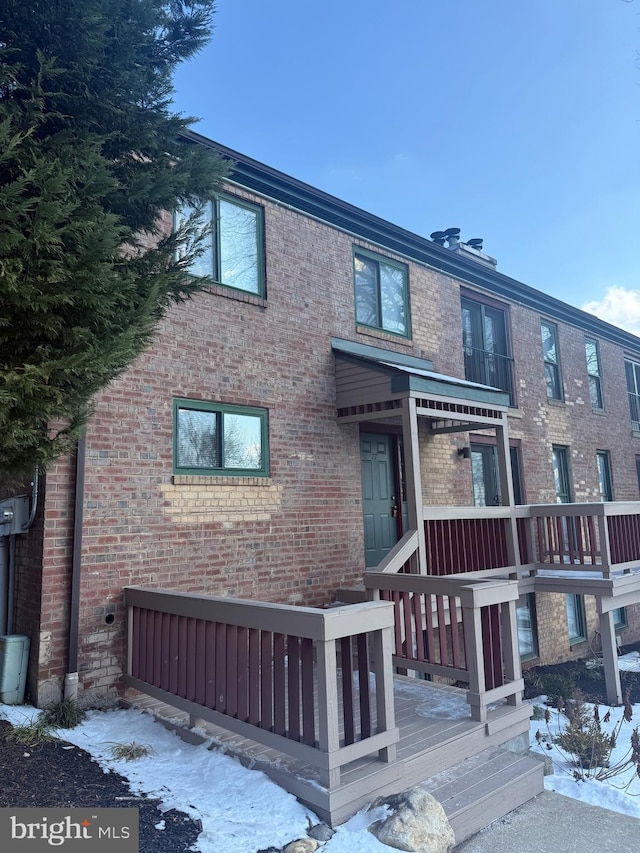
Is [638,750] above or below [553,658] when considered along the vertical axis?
above

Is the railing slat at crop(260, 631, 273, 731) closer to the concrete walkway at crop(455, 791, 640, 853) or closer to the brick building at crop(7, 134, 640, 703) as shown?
the concrete walkway at crop(455, 791, 640, 853)

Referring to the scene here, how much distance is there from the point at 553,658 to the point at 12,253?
11.3 metres

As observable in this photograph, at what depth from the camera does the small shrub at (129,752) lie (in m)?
4.20

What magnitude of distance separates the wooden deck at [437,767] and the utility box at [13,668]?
49.5 inches

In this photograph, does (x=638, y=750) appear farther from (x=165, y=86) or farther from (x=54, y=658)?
(x=165, y=86)

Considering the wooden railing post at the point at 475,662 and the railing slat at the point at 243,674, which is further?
the wooden railing post at the point at 475,662

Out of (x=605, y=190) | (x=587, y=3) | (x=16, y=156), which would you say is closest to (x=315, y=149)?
(x=605, y=190)

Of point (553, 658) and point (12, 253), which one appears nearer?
point (12, 253)

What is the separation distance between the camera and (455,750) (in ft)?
14.1

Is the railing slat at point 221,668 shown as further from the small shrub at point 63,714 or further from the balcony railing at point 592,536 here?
the balcony railing at point 592,536

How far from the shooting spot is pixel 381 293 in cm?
934

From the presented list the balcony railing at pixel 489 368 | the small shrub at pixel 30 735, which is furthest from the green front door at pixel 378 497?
the small shrub at pixel 30 735

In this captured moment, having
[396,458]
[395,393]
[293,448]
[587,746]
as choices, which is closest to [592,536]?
[396,458]
